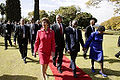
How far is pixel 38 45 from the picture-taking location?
148 inches

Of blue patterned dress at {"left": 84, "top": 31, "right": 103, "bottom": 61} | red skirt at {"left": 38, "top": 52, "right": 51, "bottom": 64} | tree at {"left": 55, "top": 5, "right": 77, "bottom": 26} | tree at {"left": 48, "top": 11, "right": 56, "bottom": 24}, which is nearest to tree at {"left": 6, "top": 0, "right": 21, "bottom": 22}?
tree at {"left": 48, "top": 11, "right": 56, "bottom": 24}

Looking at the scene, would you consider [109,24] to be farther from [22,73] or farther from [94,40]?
[22,73]

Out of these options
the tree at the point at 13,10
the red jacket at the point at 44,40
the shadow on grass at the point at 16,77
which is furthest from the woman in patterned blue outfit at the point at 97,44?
the tree at the point at 13,10

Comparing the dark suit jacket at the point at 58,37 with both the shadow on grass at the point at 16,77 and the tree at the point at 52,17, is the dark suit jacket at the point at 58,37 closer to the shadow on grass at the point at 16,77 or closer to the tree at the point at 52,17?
the shadow on grass at the point at 16,77

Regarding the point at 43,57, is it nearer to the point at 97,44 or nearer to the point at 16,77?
the point at 16,77

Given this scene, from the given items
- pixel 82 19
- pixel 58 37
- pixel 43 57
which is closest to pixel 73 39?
pixel 58 37

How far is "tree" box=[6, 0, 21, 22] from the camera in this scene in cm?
3934

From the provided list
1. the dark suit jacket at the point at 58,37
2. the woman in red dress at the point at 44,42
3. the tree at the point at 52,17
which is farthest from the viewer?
the tree at the point at 52,17

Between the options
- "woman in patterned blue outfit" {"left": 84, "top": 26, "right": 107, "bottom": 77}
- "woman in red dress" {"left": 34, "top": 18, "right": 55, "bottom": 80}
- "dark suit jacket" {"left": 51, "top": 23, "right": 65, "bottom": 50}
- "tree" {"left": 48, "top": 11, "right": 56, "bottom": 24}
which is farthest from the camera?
"tree" {"left": 48, "top": 11, "right": 56, "bottom": 24}

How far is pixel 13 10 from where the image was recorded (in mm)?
39781

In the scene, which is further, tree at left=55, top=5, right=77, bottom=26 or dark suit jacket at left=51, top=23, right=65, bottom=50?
tree at left=55, top=5, right=77, bottom=26

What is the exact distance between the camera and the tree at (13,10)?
39344mm

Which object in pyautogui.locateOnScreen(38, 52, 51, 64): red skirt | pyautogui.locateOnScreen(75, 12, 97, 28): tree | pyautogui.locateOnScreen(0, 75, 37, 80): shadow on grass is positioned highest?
pyautogui.locateOnScreen(75, 12, 97, 28): tree

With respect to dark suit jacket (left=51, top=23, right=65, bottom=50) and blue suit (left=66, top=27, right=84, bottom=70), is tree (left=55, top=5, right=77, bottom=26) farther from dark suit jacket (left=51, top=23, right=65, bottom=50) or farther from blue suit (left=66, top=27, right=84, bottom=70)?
blue suit (left=66, top=27, right=84, bottom=70)
